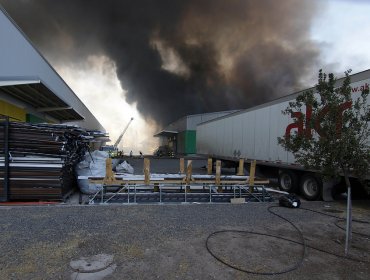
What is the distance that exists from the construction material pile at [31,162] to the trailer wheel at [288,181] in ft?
26.0

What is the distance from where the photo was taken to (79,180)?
38.9 ft

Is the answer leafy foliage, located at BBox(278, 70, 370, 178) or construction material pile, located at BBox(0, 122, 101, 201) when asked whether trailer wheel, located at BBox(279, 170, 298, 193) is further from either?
construction material pile, located at BBox(0, 122, 101, 201)

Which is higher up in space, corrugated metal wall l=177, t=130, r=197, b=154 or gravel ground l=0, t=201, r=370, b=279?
corrugated metal wall l=177, t=130, r=197, b=154

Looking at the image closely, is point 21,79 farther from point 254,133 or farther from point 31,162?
point 254,133

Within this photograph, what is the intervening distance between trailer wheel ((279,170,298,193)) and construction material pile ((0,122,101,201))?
312 inches

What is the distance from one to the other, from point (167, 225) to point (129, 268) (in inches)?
92.2

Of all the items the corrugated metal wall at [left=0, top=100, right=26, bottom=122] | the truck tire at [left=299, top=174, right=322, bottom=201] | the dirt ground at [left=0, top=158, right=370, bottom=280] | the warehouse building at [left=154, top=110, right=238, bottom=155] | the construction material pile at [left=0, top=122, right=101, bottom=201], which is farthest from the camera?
the warehouse building at [left=154, top=110, right=238, bottom=155]

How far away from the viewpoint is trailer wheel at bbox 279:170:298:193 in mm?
12328

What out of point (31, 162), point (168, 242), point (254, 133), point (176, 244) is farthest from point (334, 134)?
point (254, 133)

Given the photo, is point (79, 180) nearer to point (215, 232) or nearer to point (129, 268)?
point (215, 232)

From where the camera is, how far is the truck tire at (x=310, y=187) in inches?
431

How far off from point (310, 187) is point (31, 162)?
889 cm

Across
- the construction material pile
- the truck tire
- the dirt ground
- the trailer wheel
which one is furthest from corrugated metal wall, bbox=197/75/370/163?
the construction material pile

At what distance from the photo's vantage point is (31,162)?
32.2ft
